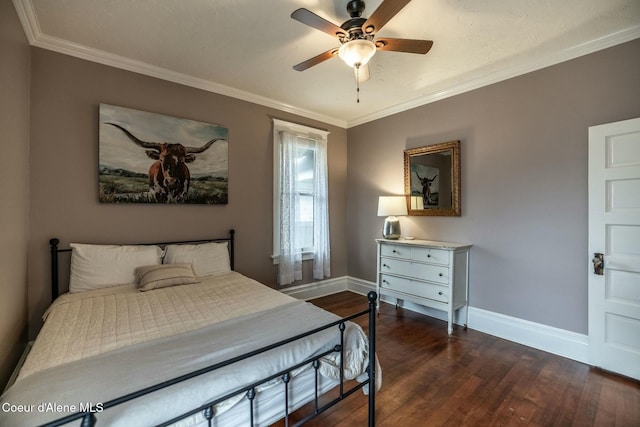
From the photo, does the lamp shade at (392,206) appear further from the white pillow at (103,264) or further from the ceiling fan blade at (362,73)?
the white pillow at (103,264)

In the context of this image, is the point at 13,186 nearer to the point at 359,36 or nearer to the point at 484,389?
the point at 359,36

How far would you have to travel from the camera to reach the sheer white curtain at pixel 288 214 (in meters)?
3.65

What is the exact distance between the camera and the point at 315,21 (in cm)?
170

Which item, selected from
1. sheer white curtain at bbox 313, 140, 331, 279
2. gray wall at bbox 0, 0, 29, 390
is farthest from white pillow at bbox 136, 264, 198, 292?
sheer white curtain at bbox 313, 140, 331, 279

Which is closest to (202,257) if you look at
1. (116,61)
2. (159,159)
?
(159,159)

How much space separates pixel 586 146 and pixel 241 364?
Answer: 313 centimetres

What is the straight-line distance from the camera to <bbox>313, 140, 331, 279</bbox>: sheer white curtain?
13.2ft

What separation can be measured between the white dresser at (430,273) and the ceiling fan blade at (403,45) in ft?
6.23

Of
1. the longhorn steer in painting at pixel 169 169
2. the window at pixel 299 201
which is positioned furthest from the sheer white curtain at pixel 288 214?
the longhorn steer in painting at pixel 169 169

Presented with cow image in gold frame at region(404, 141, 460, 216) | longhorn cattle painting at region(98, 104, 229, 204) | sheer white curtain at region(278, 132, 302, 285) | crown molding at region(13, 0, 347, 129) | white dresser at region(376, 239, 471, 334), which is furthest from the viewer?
sheer white curtain at region(278, 132, 302, 285)

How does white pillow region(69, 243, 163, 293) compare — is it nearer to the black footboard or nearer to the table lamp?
the black footboard

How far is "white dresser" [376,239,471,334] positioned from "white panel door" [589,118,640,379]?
1017mm

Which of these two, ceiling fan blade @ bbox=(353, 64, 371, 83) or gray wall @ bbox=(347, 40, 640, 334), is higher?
ceiling fan blade @ bbox=(353, 64, 371, 83)

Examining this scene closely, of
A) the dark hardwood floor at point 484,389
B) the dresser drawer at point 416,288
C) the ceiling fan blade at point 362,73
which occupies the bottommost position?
the dark hardwood floor at point 484,389
